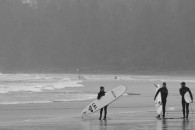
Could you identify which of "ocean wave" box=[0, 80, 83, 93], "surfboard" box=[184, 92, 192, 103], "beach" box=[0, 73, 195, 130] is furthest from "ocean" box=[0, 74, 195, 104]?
"surfboard" box=[184, 92, 192, 103]

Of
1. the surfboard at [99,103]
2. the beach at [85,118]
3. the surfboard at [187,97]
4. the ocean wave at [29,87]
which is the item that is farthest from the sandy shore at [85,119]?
the ocean wave at [29,87]

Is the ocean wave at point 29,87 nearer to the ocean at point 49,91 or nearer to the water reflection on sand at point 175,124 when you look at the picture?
the ocean at point 49,91

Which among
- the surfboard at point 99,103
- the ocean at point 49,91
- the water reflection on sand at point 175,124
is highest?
the ocean at point 49,91

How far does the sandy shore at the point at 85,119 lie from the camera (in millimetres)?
23369

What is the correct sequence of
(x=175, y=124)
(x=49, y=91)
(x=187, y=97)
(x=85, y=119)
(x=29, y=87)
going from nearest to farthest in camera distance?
1. (x=175, y=124)
2. (x=187, y=97)
3. (x=85, y=119)
4. (x=49, y=91)
5. (x=29, y=87)

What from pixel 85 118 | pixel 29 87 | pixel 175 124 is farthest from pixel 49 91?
pixel 175 124

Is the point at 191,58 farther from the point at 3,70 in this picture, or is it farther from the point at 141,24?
the point at 3,70

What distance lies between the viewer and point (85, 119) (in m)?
26.6

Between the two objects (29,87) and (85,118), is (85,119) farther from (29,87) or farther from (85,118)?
(29,87)

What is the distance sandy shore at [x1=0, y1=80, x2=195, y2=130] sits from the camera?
23.4 meters

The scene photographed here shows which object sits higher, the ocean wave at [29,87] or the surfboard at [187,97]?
the ocean wave at [29,87]

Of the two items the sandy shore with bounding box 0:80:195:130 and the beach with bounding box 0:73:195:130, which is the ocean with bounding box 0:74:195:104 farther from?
the sandy shore with bounding box 0:80:195:130

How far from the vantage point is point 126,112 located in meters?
30.1

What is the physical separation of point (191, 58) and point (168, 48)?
955 cm
